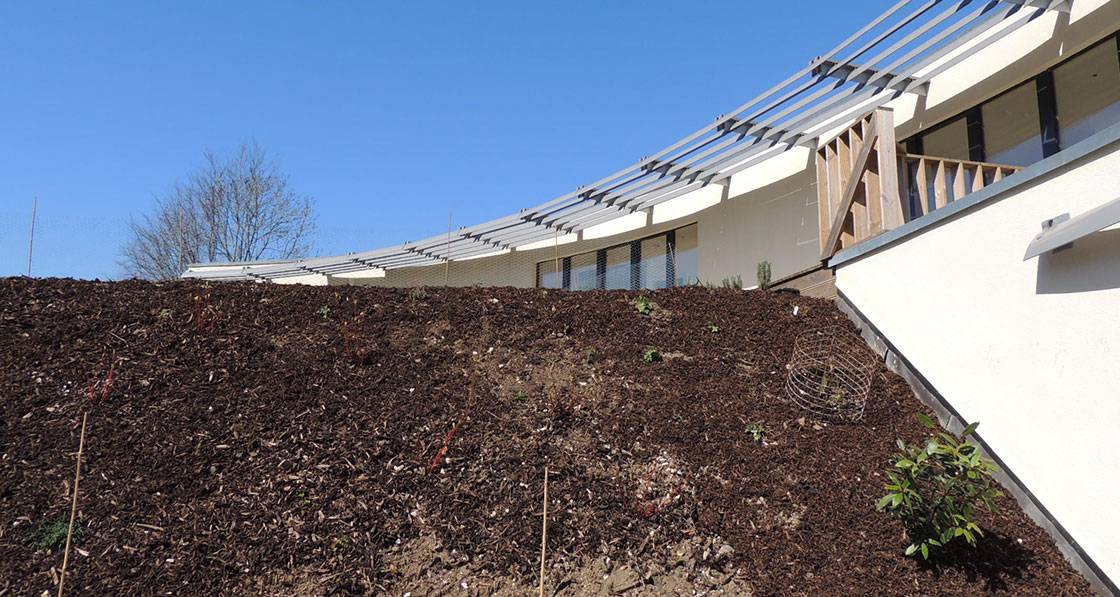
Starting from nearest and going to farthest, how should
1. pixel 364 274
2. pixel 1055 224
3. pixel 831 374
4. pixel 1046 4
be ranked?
pixel 1055 224 → pixel 831 374 → pixel 1046 4 → pixel 364 274

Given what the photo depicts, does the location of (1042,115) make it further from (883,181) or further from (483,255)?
(483,255)

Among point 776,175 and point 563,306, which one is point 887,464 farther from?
point 776,175

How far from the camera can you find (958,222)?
7133 mm

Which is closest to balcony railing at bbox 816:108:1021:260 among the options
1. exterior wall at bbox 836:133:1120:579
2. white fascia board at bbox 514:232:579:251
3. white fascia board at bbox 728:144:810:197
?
exterior wall at bbox 836:133:1120:579

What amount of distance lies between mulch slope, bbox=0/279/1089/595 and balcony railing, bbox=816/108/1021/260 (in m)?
1.82

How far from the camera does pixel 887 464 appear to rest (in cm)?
646

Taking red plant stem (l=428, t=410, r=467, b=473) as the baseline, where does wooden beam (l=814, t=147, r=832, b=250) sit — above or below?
above

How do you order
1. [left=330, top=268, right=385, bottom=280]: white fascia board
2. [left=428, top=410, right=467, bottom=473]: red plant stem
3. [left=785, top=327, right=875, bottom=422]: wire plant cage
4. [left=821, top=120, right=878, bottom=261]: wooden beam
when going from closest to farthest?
1. [left=428, top=410, right=467, bottom=473]: red plant stem
2. [left=785, top=327, right=875, bottom=422]: wire plant cage
3. [left=821, top=120, right=878, bottom=261]: wooden beam
4. [left=330, top=268, right=385, bottom=280]: white fascia board

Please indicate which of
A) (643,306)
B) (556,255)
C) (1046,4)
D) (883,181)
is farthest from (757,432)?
(556,255)

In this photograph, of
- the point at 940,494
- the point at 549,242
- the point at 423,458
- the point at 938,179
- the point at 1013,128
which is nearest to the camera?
the point at 940,494

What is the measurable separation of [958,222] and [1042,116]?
3248 mm

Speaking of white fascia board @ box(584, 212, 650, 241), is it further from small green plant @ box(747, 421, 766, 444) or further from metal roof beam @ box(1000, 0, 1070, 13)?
small green plant @ box(747, 421, 766, 444)

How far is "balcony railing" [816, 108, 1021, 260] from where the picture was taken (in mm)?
8547

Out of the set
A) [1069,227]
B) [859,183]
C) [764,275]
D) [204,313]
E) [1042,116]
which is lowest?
[204,313]
